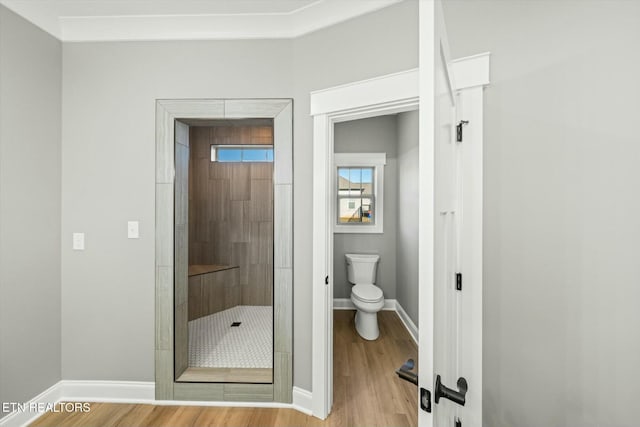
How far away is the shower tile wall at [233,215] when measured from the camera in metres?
3.90

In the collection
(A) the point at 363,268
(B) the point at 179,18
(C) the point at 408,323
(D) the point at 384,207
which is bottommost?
(C) the point at 408,323

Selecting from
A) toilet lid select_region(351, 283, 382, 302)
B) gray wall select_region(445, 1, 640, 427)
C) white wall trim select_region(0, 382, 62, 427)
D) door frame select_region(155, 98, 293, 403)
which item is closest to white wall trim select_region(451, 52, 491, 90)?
gray wall select_region(445, 1, 640, 427)

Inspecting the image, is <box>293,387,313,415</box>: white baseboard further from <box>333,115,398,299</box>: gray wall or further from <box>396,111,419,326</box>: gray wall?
<box>333,115,398,299</box>: gray wall

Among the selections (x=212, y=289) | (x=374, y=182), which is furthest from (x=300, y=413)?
(x=374, y=182)

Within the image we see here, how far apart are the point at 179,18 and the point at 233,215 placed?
2.39 metres

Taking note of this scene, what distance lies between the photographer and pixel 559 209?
1.15 meters

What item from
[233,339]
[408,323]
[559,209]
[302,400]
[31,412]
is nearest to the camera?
[559,209]

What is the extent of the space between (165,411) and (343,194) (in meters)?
2.88

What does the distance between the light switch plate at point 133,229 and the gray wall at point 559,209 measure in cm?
218

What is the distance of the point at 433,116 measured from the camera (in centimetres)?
70

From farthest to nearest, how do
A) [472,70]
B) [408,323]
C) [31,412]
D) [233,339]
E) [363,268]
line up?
[363,268]
[408,323]
[233,339]
[31,412]
[472,70]

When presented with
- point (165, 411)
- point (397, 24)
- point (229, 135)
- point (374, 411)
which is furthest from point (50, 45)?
point (374, 411)

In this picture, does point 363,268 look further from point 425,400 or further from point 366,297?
point 425,400

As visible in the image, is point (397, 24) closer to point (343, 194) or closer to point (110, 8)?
point (110, 8)
